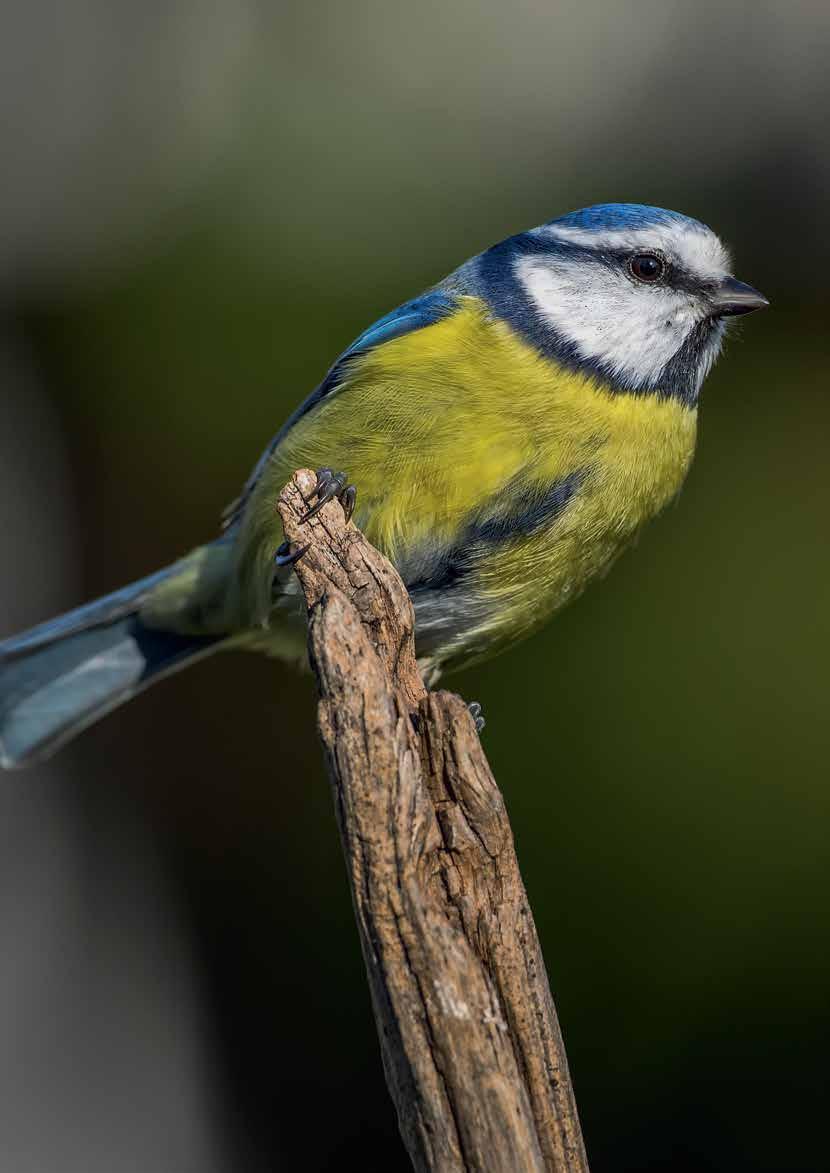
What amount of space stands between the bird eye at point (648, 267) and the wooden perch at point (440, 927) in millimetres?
1073

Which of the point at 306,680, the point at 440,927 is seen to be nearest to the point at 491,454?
the point at 440,927

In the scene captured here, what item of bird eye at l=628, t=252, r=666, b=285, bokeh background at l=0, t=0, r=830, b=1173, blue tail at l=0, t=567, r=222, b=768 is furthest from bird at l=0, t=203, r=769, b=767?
bokeh background at l=0, t=0, r=830, b=1173

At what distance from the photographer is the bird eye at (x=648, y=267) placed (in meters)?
2.47

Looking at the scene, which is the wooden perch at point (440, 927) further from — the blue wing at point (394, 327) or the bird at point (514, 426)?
the blue wing at point (394, 327)

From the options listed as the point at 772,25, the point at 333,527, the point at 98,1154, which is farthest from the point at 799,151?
the point at 98,1154

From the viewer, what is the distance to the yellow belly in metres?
2.25

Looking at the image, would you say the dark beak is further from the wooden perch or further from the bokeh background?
the wooden perch

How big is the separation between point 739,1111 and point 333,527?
7.17 ft

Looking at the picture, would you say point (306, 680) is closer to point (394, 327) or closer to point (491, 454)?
point (394, 327)

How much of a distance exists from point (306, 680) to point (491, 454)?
1.85 meters

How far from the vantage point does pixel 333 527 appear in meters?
2.00

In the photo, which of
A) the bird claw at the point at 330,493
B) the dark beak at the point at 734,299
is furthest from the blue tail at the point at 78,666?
the dark beak at the point at 734,299

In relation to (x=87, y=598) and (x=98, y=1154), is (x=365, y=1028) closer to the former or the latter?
(x=98, y=1154)

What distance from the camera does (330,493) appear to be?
2168 mm
